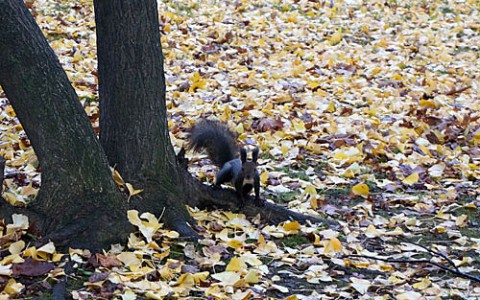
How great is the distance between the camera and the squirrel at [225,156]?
4.82 metres

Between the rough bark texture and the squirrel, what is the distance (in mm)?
551

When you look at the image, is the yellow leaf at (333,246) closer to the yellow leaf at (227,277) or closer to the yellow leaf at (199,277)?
the yellow leaf at (227,277)

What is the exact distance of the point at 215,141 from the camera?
5.28 meters

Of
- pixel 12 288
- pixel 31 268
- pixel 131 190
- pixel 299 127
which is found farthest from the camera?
pixel 299 127

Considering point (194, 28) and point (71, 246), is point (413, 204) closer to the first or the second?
point (71, 246)

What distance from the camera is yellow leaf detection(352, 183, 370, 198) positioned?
18.4ft

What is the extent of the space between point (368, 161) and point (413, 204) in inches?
35.6

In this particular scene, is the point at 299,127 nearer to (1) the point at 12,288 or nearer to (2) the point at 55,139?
(2) the point at 55,139

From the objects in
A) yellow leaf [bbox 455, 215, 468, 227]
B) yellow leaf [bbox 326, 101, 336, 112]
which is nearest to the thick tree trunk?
yellow leaf [bbox 455, 215, 468, 227]

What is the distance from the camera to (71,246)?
386 centimetres

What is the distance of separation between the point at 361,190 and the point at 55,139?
257 cm

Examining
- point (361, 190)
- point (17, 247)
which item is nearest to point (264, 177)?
point (361, 190)

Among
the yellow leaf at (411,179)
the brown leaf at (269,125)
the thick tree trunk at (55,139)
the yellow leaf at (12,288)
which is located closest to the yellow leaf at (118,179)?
the thick tree trunk at (55,139)

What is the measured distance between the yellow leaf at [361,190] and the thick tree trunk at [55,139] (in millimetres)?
2187
